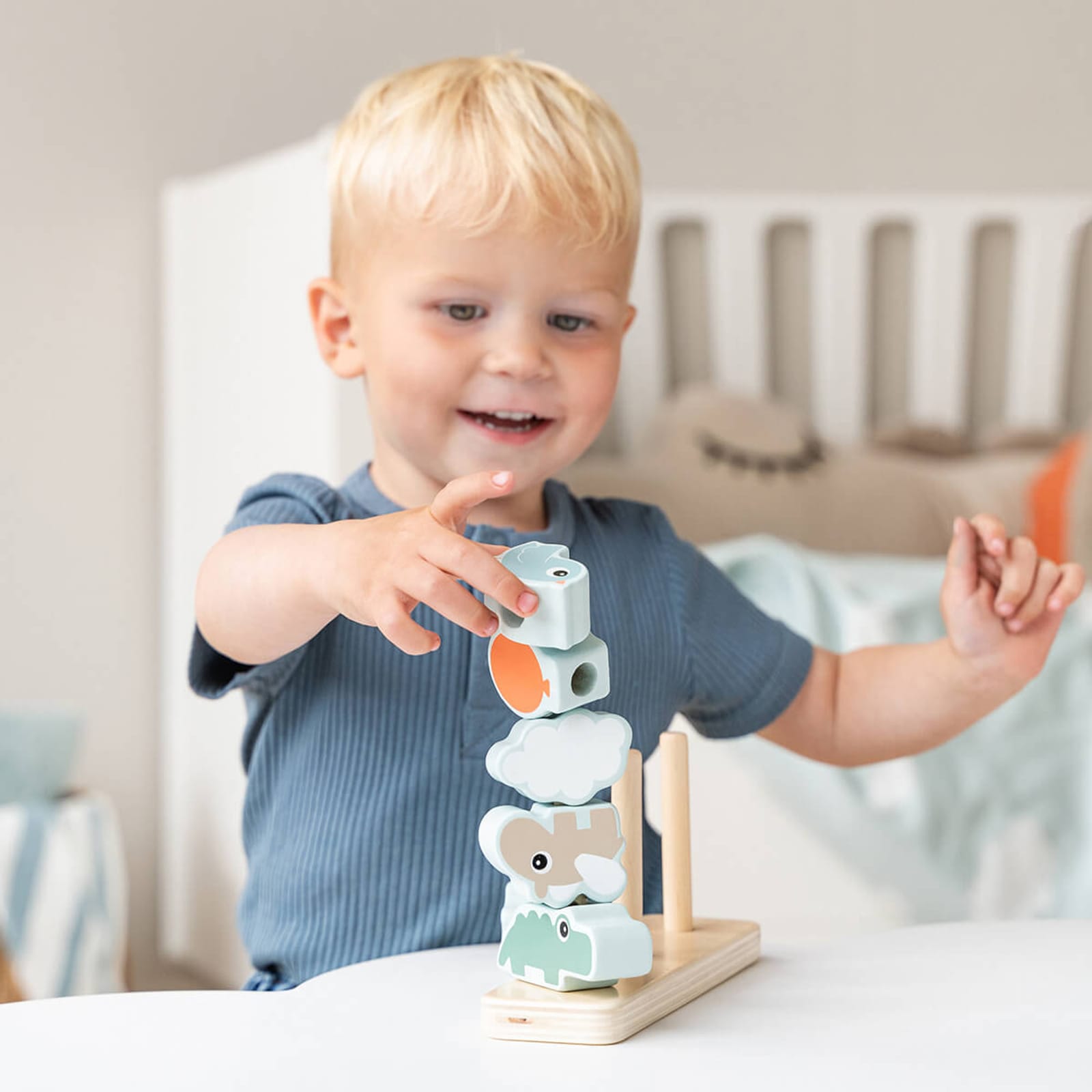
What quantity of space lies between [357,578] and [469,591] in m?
0.15

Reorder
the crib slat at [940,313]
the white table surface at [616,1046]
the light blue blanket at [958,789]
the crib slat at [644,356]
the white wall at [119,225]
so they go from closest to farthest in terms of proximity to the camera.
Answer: the white table surface at [616,1046] → the light blue blanket at [958,789] → the white wall at [119,225] → the crib slat at [644,356] → the crib slat at [940,313]

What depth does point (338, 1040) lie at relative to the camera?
1.44 ft

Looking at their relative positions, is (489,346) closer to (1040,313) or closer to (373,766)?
(373,766)

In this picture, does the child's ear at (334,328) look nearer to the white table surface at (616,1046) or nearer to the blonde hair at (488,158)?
the blonde hair at (488,158)

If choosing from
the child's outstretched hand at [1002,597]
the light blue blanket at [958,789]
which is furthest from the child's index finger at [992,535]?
the light blue blanket at [958,789]

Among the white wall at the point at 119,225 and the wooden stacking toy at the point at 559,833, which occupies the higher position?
the white wall at the point at 119,225

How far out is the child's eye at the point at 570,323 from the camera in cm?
73

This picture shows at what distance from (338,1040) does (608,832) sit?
0.10 metres

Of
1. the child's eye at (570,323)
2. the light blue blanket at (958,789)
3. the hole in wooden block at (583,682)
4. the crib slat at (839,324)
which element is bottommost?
the light blue blanket at (958,789)

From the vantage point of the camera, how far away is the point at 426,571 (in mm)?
483

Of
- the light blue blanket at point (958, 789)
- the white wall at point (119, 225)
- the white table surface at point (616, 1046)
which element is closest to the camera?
the white table surface at point (616, 1046)

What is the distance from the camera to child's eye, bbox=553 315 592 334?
2.41ft

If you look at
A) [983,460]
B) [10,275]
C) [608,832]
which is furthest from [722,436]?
[608,832]

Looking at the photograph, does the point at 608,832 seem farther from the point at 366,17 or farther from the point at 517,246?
the point at 366,17
